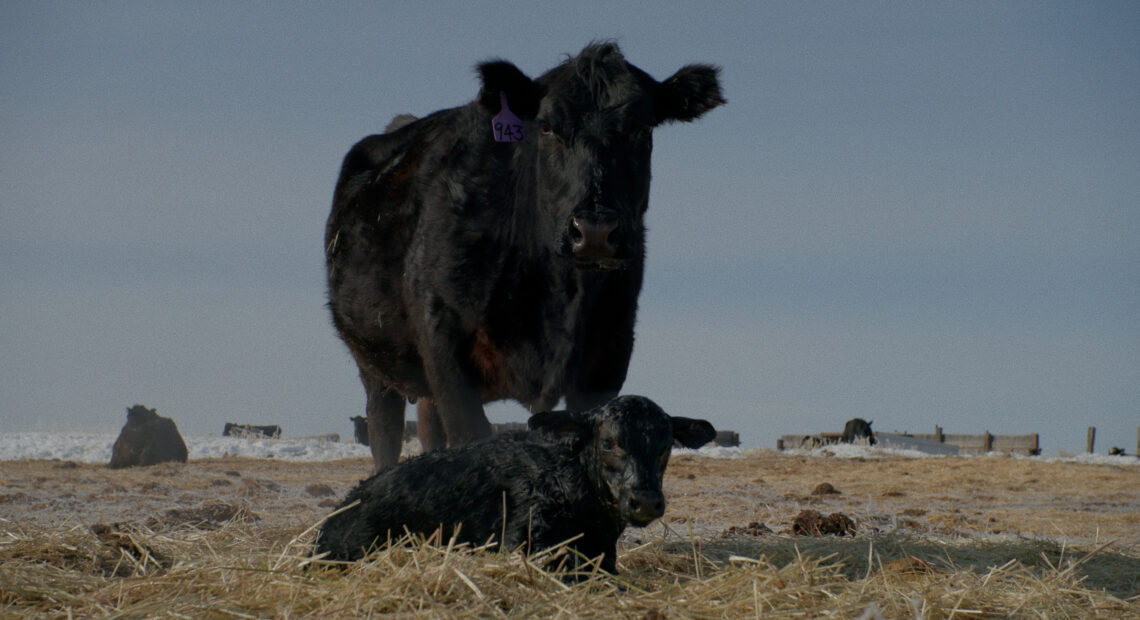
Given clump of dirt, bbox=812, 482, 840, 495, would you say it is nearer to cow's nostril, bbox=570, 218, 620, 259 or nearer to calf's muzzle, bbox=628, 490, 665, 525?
cow's nostril, bbox=570, 218, 620, 259

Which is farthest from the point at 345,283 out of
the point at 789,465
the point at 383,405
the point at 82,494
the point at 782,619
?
the point at 789,465

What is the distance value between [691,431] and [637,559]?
0.80 m

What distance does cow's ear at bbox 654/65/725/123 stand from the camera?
5.95 meters

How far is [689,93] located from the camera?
19.9ft

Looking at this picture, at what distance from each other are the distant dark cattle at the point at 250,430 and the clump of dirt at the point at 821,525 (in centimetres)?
1685

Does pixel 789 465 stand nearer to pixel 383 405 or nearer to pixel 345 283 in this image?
pixel 383 405

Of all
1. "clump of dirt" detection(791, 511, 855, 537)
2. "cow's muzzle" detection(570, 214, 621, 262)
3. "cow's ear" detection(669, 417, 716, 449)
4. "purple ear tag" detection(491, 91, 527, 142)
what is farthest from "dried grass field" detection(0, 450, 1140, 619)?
"purple ear tag" detection(491, 91, 527, 142)

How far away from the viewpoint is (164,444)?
1473cm

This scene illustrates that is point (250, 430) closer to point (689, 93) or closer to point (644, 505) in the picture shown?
point (689, 93)

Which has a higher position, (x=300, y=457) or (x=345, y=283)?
(x=345, y=283)

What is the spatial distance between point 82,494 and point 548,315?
5.98 metres

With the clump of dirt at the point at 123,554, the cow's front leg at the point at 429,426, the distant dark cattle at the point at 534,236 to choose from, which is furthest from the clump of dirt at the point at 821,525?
the clump of dirt at the point at 123,554

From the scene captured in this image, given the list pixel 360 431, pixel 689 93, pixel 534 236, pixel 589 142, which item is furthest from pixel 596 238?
pixel 360 431

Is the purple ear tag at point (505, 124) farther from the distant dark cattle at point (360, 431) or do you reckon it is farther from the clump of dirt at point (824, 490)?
the distant dark cattle at point (360, 431)
